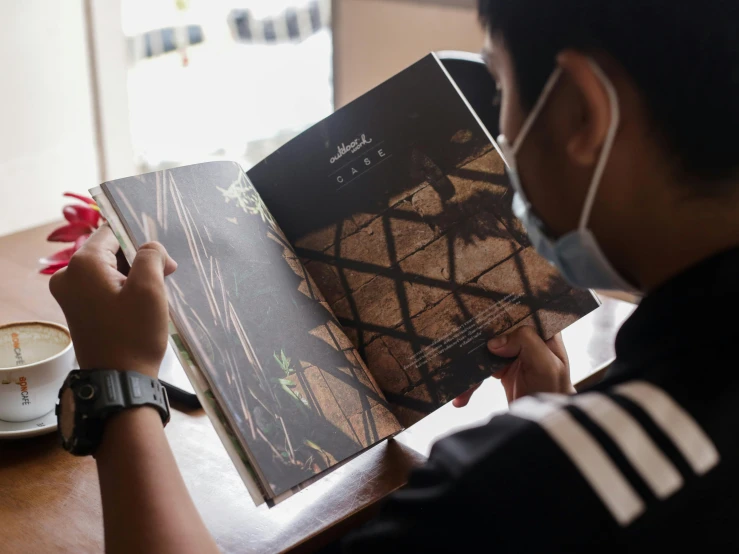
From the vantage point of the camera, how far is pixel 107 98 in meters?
2.69

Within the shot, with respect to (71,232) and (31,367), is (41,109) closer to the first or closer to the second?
(71,232)

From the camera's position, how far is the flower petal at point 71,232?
3.36ft

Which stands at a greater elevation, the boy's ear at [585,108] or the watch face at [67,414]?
the boy's ear at [585,108]

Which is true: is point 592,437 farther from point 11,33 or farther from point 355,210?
point 11,33

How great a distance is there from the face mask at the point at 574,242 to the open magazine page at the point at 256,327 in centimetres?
22

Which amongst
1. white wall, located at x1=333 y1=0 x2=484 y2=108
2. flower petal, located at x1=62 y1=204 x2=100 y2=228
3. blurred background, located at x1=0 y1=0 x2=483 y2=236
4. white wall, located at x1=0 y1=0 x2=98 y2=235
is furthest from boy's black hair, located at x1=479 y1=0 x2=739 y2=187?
white wall, located at x1=0 y1=0 x2=98 y2=235

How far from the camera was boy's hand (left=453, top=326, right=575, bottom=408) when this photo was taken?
29.3 inches

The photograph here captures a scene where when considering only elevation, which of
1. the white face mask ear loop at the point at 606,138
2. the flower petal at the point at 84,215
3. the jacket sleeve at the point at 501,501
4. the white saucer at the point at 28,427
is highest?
the white face mask ear loop at the point at 606,138

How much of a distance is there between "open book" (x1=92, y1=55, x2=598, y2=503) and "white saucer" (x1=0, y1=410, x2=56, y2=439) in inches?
7.5

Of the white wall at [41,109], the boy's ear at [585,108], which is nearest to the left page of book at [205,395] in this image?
the boy's ear at [585,108]

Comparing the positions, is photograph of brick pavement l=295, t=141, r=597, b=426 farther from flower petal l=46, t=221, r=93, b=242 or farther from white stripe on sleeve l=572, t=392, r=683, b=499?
flower petal l=46, t=221, r=93, b=242

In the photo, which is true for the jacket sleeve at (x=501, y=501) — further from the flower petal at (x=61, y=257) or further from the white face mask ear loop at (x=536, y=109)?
the flower petal at (x=61, y=257)

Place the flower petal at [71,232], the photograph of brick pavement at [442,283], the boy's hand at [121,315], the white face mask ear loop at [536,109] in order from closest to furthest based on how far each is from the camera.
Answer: the white face mask ear loop at [536,109] → the boy's hand at [121,315] → the photograph of brick pavement at [442,283] → the flower petal at [71,232]

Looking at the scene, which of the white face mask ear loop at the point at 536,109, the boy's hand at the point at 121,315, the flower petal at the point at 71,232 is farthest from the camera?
the flower petal at the point at 71,232
